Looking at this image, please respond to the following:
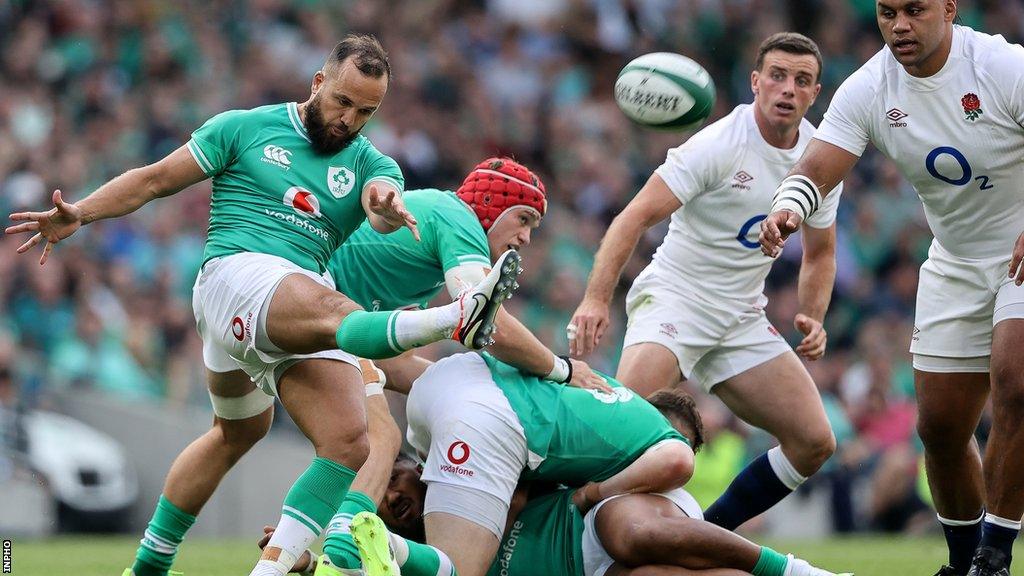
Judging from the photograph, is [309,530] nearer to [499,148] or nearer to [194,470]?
[194,470]

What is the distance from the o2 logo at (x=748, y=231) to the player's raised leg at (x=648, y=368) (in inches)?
27.8

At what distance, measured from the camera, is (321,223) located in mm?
6105

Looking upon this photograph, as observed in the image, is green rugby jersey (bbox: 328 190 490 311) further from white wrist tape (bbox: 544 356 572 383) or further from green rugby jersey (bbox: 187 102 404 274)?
white wrist tape (bbox: 544 356 572 383)

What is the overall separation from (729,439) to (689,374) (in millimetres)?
4715

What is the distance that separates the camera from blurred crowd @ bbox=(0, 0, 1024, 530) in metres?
12.2

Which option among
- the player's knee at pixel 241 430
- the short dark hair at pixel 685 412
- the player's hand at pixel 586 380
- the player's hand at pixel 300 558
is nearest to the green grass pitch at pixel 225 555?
the player's knee at pixel 241 430

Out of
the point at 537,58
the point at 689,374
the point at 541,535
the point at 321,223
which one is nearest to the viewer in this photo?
the point at 541,535

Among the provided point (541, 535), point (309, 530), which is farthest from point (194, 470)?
point (541, 535)

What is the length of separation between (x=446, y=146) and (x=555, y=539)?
32.2 feet

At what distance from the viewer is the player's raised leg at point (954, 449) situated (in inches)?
251

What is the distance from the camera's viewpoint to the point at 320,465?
5621mm

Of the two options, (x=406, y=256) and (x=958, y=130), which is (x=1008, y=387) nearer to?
(x=958, y=130)

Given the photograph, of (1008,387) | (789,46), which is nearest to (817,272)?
(789,46)

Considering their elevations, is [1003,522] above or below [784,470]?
above
